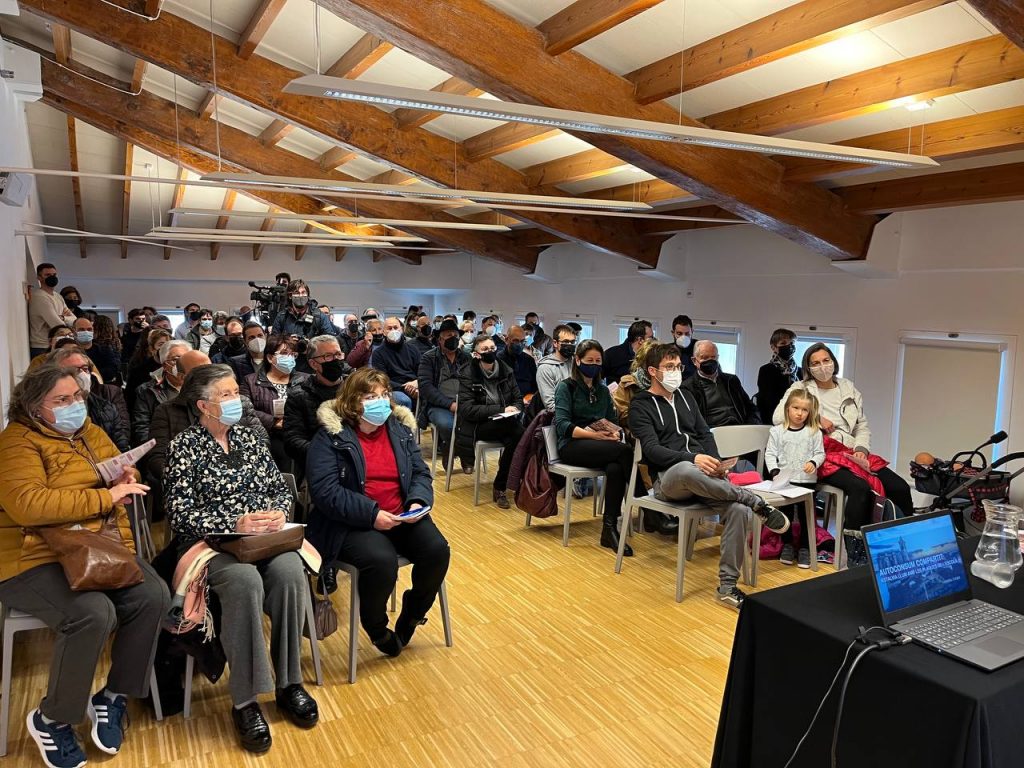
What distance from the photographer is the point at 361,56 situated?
226 inches

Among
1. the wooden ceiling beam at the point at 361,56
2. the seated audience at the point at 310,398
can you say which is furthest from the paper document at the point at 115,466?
the wooden ceiling beam at the point at 361,56

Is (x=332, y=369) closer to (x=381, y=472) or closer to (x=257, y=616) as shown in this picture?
(x=381, y=472)

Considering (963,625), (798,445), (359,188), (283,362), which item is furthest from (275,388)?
(963,625)

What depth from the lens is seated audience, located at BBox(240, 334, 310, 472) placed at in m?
4.86

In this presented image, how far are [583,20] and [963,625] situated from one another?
3638 millimetres

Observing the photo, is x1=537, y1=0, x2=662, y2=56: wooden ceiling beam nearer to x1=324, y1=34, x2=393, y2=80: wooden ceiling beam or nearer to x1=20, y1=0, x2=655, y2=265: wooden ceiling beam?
x1=20, y1=0, x2=655, y2=265: wooden ceiling beam

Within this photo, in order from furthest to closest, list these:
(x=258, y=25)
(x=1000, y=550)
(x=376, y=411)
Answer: (x=258, y=25) < (x=376, y=411) < (x=1000, y=550)

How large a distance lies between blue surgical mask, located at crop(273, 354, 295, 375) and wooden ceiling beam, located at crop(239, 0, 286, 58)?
2.43m

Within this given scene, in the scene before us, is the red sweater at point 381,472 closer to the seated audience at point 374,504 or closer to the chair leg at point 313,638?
the seated audience at point 374,504

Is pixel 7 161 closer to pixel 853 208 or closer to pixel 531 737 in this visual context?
pixel 531 737

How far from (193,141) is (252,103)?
2.97 metres

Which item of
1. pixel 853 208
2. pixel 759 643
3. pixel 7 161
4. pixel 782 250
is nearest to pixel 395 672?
pixel 759 643

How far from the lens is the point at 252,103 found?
6.56 meters

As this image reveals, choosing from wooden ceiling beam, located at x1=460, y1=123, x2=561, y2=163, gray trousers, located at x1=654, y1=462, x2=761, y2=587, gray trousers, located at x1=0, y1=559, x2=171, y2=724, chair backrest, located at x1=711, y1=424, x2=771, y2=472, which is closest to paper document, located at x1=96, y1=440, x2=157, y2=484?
gray trousers, located at x1=0, y1=559, x2=171, y2=724
